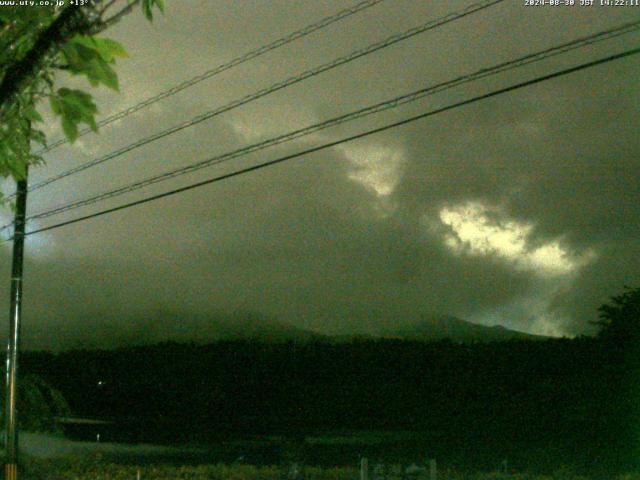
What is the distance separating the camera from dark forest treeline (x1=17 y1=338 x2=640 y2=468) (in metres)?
41.6

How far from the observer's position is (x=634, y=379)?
41812 mm

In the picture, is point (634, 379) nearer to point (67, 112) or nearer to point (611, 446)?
point (611, 446)

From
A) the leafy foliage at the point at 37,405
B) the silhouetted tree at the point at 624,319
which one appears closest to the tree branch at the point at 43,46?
the leafy foliage at the point at 37,405

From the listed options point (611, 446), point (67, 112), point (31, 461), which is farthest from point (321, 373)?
point (67, 112)

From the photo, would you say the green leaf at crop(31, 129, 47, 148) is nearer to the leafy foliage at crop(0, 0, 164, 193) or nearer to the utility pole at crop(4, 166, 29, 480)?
the leafy foliage at crop(0, 0, 164, 193)

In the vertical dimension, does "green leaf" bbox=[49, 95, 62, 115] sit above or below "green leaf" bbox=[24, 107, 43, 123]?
below

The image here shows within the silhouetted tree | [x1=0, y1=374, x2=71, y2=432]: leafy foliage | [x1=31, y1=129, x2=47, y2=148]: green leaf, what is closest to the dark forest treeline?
the silhouetted tree

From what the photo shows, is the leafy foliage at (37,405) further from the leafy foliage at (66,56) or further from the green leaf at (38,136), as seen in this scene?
the leafy foliage at (66,56)

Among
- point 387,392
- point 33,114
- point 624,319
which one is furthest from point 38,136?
point 387,392

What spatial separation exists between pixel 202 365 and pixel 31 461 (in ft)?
173

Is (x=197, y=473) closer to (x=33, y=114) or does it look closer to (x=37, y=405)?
(x=37, y=405)

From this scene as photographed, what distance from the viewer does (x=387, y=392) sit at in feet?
216

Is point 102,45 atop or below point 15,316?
atop

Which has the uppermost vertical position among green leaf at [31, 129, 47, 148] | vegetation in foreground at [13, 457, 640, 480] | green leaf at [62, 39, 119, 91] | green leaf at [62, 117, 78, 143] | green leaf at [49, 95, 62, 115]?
green leaf at [31, 129, 47, 148]
